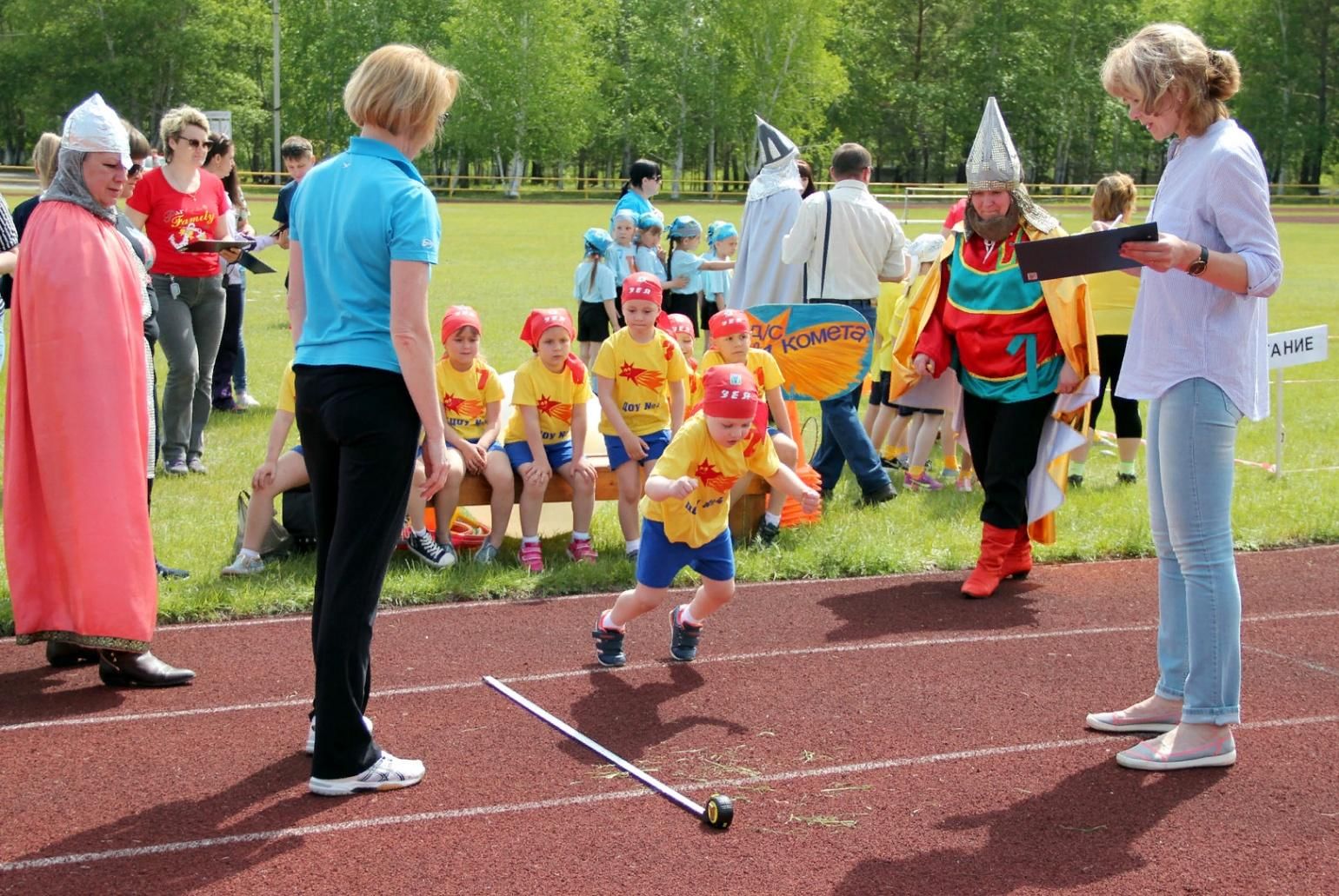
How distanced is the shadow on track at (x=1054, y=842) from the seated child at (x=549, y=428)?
361 centimetres

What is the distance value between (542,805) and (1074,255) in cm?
244

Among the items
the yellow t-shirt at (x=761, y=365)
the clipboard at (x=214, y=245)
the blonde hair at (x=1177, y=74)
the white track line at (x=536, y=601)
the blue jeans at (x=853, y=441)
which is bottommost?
the white track line at (x=536, y=601)

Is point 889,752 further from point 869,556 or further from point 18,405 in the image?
point 18,405

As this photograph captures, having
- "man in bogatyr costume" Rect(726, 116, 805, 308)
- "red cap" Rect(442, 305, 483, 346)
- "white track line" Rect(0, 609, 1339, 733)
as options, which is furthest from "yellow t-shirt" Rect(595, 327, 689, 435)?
"man in bogatyr costume" Rect(726, 116, 805, 308)

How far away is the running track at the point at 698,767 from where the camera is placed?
425 cm

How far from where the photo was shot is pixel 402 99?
4363 millimetres

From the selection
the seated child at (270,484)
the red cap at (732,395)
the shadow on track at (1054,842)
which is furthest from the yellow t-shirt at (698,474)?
the seated child at (270,484)

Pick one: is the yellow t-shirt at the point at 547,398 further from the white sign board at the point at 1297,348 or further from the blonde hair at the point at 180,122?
the white sign board at the point at 1297,348

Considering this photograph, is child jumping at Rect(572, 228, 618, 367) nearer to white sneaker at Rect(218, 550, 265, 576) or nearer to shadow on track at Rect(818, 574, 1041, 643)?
white sneaker at Rect(218, 550, 265, 576)

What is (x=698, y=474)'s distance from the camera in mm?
6016

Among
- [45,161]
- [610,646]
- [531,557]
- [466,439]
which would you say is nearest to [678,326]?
[466,439]

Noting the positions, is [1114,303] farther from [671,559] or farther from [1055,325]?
[671,559]

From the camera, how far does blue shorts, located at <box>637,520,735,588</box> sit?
6.03 meters

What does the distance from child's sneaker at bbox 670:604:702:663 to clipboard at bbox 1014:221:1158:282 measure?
2.31 meters
